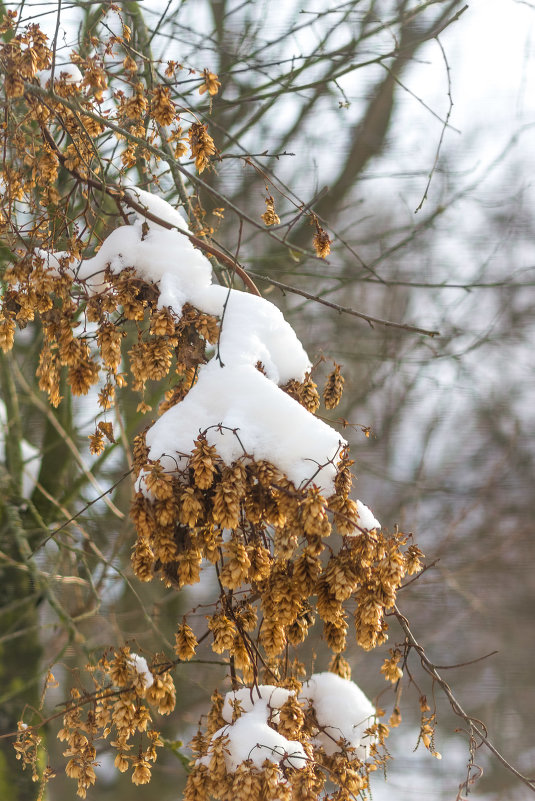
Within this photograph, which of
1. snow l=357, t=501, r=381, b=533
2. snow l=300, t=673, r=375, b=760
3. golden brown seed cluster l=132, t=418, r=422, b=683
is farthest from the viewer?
snow l=300, t=673, r=375, b=760

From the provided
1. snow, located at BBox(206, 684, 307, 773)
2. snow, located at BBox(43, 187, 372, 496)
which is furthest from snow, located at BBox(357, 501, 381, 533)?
snow, located at BBox(206, 684, 307, 773)

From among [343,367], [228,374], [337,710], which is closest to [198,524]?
[228,374]

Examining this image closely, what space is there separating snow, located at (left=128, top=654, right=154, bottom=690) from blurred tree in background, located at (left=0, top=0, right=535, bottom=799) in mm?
461

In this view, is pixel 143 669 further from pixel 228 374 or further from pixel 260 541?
pixel 228 374

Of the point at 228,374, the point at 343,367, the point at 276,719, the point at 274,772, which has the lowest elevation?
the point at 274,772

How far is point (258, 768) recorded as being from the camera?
104 centimetres

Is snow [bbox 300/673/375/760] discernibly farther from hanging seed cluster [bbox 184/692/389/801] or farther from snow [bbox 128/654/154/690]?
snow [bbox 128/654/154/690]

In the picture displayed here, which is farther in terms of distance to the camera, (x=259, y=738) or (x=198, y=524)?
(x=259, y=738)

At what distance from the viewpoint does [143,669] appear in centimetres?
118

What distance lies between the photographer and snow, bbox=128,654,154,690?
3.75 feet

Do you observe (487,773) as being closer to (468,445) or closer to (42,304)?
(468,445)

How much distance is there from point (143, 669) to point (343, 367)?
3.43m

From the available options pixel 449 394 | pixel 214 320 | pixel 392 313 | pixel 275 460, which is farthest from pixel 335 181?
pixel 275 460

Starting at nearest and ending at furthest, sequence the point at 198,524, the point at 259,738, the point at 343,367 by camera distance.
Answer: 1. the point at 198,524
2. the point at 259,738
3. the point at 343,367
